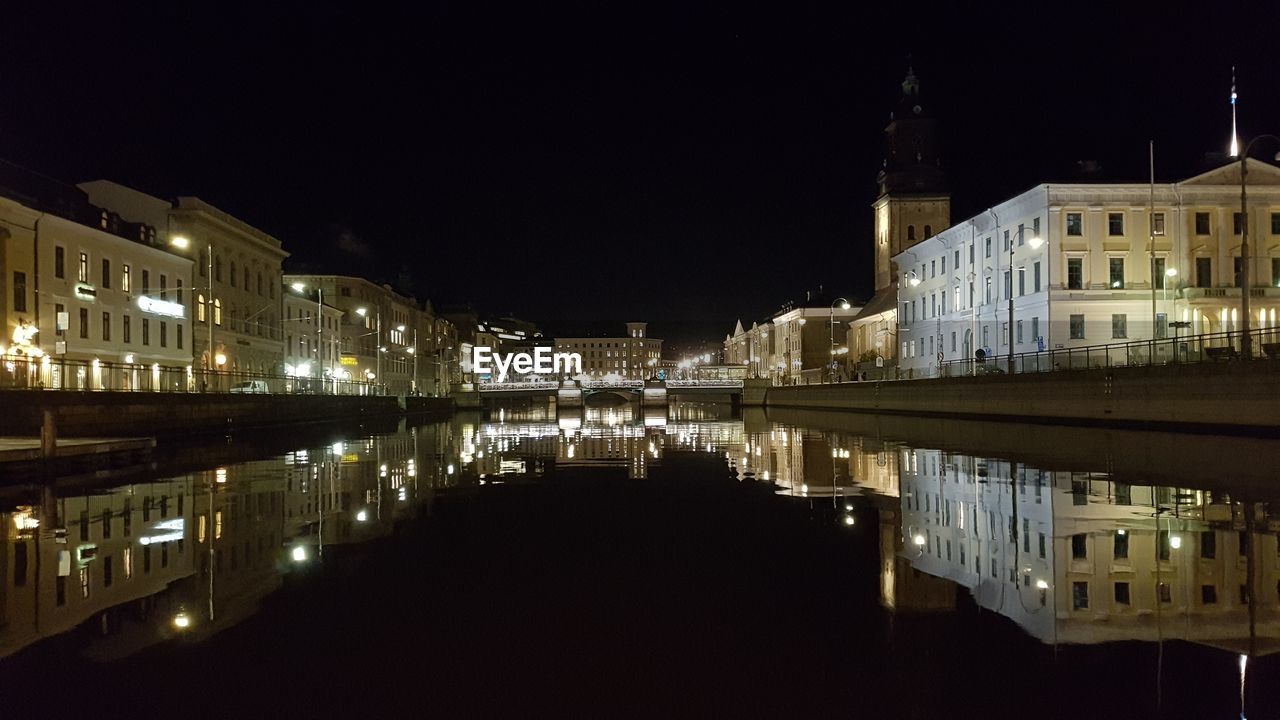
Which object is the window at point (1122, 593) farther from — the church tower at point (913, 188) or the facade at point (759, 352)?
the facade at point (759, 352)

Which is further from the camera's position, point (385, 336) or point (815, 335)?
point (815, 335)

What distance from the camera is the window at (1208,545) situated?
32.7 ft

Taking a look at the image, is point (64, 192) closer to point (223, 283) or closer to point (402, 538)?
point (223, 283)

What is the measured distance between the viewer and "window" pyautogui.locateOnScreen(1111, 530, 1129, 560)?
10.0 metres

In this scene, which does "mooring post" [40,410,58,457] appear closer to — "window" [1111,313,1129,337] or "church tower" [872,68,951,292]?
"window" [1111,313,1129,337]

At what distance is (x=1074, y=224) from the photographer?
196ft

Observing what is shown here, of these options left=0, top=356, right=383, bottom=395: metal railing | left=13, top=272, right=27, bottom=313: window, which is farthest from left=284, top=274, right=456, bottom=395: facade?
left=13, top=272, right=27, bottom=313: window

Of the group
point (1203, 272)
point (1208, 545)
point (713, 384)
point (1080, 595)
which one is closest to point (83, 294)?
point (1208, 545)

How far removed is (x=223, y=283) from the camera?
218 ft

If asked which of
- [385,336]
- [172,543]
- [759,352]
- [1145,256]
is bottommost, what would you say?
[172,543]

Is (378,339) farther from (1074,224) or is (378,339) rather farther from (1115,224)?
(1115,224)

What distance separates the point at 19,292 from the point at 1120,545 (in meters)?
45.6

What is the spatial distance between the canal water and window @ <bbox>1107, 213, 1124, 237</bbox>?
151ft

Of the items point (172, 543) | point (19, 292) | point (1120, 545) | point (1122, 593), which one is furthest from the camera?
point (19, 292)
